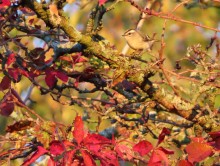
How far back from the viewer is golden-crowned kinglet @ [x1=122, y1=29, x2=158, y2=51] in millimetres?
2834

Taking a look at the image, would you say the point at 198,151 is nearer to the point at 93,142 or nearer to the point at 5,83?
the point at 93,142

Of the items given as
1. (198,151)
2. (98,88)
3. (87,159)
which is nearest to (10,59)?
(98,88)

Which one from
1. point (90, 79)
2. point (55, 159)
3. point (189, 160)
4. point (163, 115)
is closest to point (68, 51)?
point (90, 79)

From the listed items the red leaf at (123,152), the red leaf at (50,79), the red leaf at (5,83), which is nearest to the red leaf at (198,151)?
the red leaf at (123,152)

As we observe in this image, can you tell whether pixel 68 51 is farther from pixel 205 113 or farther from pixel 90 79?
pixel 205 113

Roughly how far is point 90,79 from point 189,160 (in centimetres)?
77

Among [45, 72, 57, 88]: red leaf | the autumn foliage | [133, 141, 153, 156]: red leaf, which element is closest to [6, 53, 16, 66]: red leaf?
the autumn foliage

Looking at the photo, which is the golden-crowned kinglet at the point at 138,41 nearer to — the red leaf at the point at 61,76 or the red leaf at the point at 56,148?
the red leaf at the point at 61,76

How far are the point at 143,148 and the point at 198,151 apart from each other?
8.9 inches

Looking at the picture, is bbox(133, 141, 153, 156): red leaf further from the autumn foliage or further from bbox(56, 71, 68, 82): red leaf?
bbox(56, 71, 68, 82): red leaf

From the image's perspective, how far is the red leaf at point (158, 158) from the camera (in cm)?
220

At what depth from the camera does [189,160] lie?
7.13 feet

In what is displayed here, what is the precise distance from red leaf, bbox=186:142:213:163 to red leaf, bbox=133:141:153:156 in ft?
0.54

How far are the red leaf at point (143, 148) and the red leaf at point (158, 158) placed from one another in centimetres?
4
